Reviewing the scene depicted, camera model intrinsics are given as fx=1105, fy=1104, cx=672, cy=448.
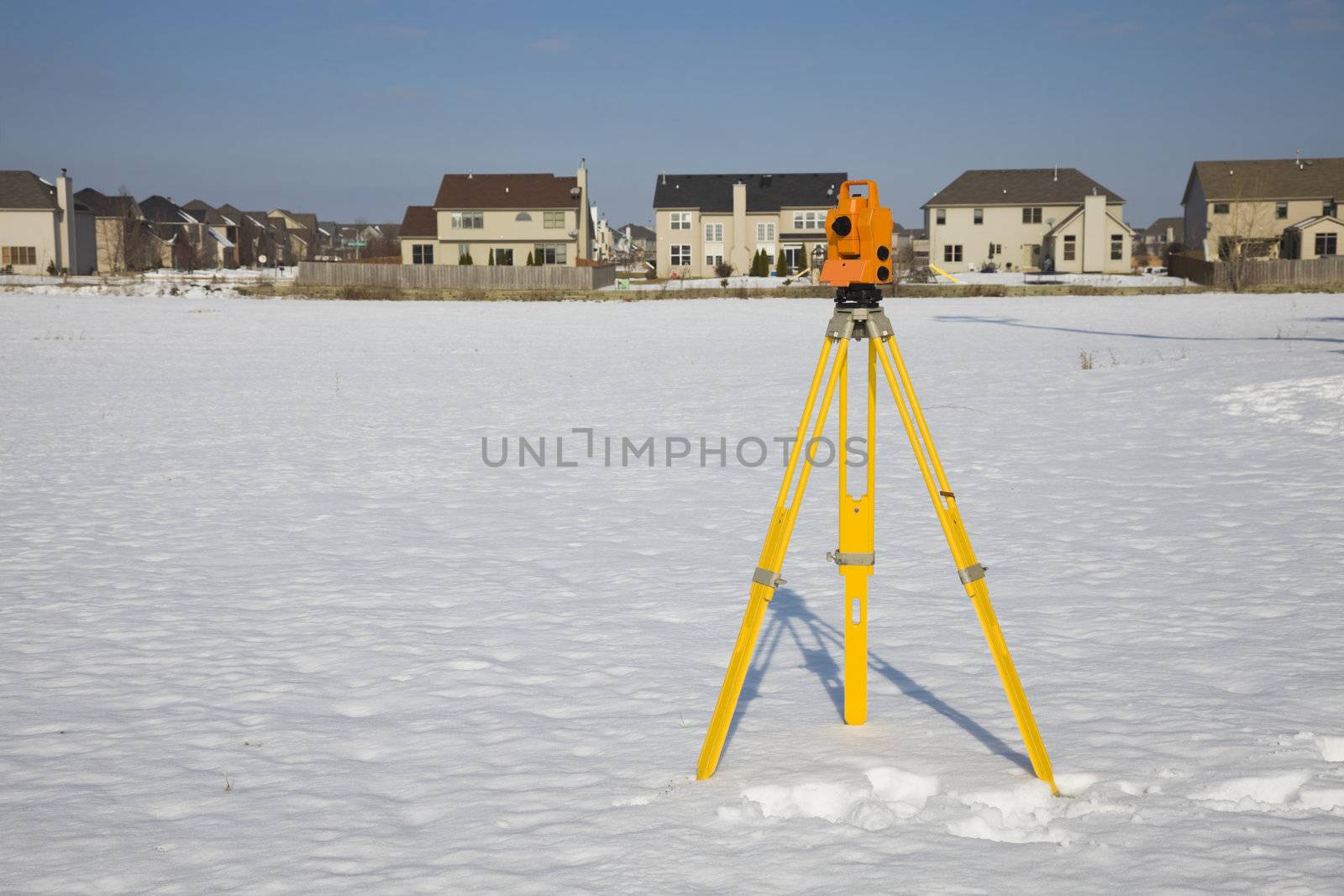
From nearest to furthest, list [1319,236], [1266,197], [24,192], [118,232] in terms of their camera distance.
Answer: [1319,236] < [1266,197] < [24,192] < [118,232]

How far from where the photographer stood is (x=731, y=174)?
9675cm

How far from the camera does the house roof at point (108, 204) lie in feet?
321

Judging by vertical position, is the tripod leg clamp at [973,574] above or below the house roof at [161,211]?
below

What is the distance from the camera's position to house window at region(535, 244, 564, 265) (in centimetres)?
8250

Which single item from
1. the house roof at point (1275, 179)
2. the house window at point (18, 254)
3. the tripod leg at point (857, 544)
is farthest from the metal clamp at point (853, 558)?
the house window at point (18, 254)

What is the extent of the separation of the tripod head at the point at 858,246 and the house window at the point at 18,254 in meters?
93.1

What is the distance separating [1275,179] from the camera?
82062mm

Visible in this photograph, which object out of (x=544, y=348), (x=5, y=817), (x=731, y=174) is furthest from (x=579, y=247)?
(x=5, y=817)

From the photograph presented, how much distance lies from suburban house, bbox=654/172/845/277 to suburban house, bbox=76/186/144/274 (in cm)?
4420

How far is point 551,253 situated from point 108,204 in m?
47.6

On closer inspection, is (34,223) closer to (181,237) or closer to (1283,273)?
(181,237)

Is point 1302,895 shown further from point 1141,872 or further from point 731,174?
point 731,174

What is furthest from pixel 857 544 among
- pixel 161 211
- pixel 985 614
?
pixel 161 211

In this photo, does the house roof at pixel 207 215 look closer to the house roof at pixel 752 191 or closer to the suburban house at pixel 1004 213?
the house roof at pixel 752 191
